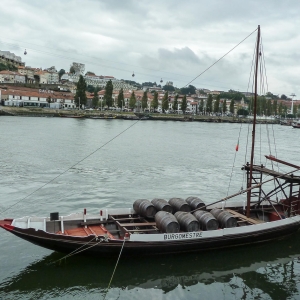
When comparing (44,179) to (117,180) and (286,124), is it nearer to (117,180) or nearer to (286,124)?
(117,180)

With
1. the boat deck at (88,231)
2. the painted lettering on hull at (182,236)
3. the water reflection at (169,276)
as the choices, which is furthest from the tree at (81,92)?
the painted lettering on hull at (182,236)

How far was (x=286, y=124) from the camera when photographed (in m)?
164

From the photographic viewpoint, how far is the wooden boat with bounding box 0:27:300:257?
13.1 meters

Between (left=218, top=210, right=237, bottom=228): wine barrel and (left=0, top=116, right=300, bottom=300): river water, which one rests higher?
(left=218, top=210, right=237, bottom=228): wine barrel

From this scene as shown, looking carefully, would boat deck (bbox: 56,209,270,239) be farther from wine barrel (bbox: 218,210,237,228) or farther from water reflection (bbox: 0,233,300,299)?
wine barrel (bbox: 218,210,237,228)

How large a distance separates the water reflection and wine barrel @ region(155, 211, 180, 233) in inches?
45.3

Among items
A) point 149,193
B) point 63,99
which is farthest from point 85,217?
point 63,99

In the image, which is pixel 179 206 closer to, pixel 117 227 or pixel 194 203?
pixel 194 203

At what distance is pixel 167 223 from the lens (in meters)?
13.9

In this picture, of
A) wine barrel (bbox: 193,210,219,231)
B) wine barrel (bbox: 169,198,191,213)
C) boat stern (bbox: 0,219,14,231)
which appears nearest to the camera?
boat stern (bbox: 0,219,14,231)

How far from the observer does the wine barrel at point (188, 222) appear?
1417 centimetres

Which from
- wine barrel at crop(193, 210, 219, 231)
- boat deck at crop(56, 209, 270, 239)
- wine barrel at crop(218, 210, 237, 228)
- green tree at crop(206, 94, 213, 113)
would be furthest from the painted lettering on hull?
green tree at crop(206, 94, 213, 113)

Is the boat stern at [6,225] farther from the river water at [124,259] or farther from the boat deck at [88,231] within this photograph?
the boat deck at [88,231]

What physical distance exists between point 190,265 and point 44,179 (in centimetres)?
1705
